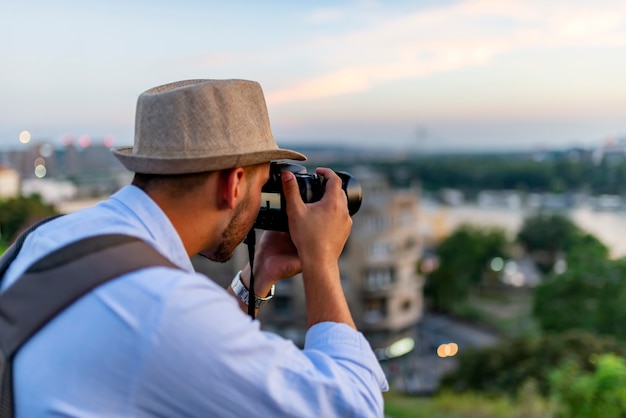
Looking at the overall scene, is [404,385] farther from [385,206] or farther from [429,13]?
[429,13]

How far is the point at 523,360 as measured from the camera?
797 cm

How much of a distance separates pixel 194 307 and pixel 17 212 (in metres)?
4.72

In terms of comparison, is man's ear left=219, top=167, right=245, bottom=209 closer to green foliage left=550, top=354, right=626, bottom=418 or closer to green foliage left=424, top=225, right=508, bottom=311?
green foliage left=550, top=354, right=626, bottom=418

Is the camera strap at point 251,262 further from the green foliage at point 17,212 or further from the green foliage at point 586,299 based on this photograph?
the green foliage at point 586,299

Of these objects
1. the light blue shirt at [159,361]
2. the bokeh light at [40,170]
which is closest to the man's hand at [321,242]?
the light blue shirt at [159,361]

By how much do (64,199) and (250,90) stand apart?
291 inches

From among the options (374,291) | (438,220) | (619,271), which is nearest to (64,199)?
(374,291)

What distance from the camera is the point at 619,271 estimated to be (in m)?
11.5

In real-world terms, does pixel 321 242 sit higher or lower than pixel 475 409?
higher

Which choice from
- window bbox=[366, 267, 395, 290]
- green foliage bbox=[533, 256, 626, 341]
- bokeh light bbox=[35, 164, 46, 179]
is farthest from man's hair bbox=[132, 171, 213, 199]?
window bbox=[366, 267, 395, 290]

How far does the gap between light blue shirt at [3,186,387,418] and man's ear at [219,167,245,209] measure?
0.13 meters

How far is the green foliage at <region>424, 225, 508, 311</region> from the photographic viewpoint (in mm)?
18422

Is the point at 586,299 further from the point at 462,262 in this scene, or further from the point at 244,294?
the point at 244,294

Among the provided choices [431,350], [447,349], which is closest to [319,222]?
[447,349]
